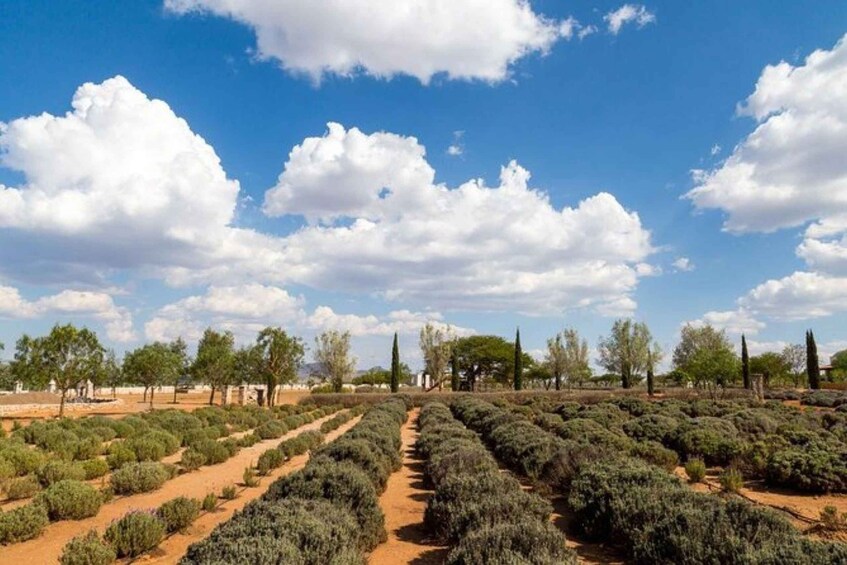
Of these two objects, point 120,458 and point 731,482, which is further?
point 120,458

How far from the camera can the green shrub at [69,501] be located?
11312 mm

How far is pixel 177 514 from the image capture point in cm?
1064

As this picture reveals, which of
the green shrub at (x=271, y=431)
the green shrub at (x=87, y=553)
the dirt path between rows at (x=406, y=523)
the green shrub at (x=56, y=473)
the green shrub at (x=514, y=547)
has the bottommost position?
the green shrub at (x=271, y=431)

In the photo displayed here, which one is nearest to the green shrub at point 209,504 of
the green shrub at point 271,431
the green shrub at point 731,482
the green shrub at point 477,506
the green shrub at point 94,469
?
the green shrub at point 477,506

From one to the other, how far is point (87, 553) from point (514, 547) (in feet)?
21.1

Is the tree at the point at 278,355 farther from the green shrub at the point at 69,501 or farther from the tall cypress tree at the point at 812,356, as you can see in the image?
the tall cypress tree at the point at 812,356

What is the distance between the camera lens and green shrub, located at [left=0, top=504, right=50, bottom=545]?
390 inches

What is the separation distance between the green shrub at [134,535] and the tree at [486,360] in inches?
2932

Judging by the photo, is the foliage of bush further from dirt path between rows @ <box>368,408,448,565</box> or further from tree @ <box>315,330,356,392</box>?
tree @ <box>315,330,356,392</box>

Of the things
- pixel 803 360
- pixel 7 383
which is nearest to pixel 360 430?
pixel 7 383

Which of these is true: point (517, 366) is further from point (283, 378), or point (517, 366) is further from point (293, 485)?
point (293, 485)

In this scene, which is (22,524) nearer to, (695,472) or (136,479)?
(136,479)

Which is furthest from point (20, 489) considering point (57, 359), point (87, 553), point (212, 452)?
point (57, 359)

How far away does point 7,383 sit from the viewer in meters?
74.9
